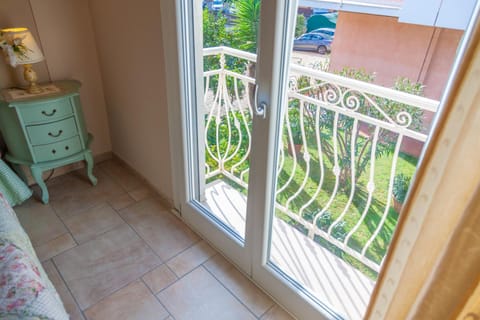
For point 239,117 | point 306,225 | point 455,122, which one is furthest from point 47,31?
point 455,122

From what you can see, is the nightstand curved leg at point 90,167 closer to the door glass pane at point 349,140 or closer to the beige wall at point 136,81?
the beige wall at point 136,81

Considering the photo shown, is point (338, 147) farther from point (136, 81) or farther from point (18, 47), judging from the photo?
point (18, 47)

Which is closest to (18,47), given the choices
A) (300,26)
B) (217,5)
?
(217,5)

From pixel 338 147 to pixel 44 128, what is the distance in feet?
6.16

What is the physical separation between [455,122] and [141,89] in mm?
1869

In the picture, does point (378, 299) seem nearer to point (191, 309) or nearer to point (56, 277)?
point (191, 309)

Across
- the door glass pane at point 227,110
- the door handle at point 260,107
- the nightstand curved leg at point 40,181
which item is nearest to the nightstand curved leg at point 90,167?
the nightstand curved leg at point 40,181

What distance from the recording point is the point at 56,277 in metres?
1.75

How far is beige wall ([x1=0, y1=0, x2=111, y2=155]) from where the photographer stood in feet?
6.68

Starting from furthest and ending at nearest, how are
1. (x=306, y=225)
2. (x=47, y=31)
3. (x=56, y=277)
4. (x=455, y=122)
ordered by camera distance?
1. (x=47, y=31)
2. (x=306, y=225)
3. (x=56, y=277)
4. (x=455, y=122)

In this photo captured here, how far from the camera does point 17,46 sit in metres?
1.83

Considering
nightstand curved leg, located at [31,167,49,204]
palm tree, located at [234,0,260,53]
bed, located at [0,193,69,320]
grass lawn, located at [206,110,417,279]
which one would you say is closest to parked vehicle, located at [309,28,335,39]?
palm tree, located at [234,0,260,53]

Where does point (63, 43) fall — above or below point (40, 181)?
above

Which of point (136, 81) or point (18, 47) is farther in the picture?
point (136, 81)
